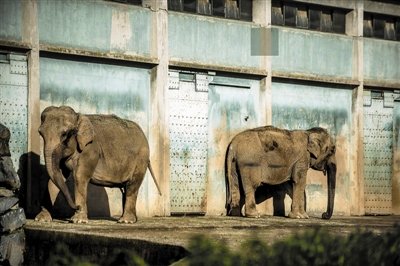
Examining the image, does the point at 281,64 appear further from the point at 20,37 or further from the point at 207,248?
the point at 207,248

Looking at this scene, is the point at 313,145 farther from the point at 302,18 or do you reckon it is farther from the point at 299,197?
the point at 302,18

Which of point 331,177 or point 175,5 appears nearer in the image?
point 175,5

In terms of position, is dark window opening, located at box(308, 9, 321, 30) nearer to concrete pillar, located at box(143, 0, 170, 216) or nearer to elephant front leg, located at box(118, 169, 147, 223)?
concrete pillar, located at box(143, 0, 170, 216)

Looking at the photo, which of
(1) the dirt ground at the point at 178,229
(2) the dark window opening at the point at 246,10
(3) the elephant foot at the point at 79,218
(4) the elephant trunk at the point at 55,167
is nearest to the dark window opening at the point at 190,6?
(2) the dark window opening at the point at 246,10

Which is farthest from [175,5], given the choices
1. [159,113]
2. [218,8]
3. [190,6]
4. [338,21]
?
[338,21]

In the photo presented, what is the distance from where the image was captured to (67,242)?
12375 mm

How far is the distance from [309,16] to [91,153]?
855 cm

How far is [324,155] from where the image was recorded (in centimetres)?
2017

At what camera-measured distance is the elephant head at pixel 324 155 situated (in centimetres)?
2000

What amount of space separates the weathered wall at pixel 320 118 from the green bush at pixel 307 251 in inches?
597

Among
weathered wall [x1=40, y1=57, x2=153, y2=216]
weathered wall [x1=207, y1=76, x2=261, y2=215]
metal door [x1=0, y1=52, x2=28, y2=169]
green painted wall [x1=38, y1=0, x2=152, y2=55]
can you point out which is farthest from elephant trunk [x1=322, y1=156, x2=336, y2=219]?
metal door [x1=0, y1=52, x2=28, y2=169]

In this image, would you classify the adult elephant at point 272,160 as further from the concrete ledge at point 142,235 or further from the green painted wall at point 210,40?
the concrete ledge at point 142,235

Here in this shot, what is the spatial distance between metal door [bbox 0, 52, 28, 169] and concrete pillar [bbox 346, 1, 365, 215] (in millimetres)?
8758

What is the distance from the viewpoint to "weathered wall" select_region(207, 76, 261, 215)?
1988cm
